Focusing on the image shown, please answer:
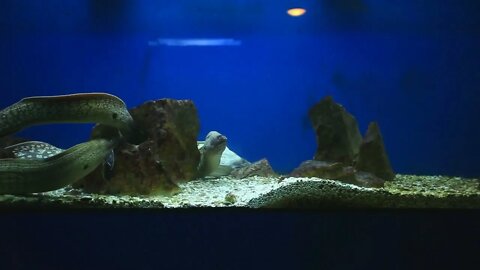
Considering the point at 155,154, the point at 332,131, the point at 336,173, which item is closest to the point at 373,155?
the point at 332,131

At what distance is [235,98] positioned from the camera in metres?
4.12

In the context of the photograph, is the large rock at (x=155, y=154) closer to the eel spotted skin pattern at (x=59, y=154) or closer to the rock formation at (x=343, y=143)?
the eel spotted skin pattern at (x=59, y=154)

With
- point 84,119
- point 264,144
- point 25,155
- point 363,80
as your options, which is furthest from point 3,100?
point 363,80

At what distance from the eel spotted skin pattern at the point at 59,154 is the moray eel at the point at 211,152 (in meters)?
Answer: 1.06

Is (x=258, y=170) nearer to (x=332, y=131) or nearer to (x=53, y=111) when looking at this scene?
(x=332, y=131)

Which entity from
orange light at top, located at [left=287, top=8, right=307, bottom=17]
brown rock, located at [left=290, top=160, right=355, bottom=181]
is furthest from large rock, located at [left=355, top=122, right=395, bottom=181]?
orange light at top, located at [left=287, top=8, right=307, bottom=17]

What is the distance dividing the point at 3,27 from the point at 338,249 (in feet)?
9.45

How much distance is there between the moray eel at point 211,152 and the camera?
399cm

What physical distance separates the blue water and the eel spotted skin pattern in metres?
0.70

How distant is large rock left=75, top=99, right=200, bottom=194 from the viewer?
3006 mm

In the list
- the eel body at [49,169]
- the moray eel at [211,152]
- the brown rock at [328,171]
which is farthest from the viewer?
the moray eel at [211,152]

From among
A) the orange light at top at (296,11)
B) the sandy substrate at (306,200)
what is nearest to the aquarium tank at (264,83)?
the orange light at top at (296,11)

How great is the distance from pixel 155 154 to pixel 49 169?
0.74m

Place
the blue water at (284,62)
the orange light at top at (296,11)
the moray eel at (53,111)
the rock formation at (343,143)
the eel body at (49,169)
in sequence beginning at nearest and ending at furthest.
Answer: the eel body at (49,169) → the moray eel at (53,111) → the blue water at (284,62) → the orange light at top at (296,11) → the rock formation at (343,143)
